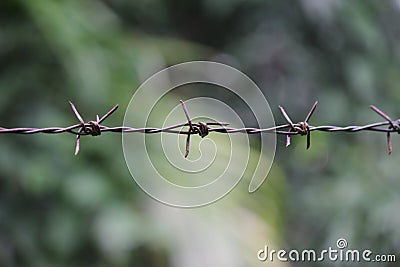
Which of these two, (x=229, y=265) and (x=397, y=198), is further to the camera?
(x=397, y=198)

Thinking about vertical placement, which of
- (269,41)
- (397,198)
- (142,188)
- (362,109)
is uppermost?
(269,41)

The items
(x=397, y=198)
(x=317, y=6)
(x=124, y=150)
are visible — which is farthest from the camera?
(x=317, y=6)

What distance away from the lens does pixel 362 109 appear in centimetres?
244

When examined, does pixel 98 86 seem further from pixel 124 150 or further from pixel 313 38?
pixel 313 38

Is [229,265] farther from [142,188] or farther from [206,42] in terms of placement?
[206,42]

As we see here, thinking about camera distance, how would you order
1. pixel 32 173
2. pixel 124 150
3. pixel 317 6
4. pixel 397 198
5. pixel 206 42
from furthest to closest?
pixel 206 42 → pixel 317 6 → pixel 397 198 → pixel 124 150 → pixel 32 173

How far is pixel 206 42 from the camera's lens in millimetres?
2678

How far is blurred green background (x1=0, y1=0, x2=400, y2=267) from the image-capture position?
1553 mm

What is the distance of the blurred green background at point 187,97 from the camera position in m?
1.55

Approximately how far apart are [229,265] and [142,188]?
264 mm

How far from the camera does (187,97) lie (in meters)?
2.12

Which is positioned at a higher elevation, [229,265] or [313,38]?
[313,38]

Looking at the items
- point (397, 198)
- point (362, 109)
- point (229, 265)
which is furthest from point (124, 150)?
point (362, 109)

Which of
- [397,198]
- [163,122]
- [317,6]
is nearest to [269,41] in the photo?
[317,6]
